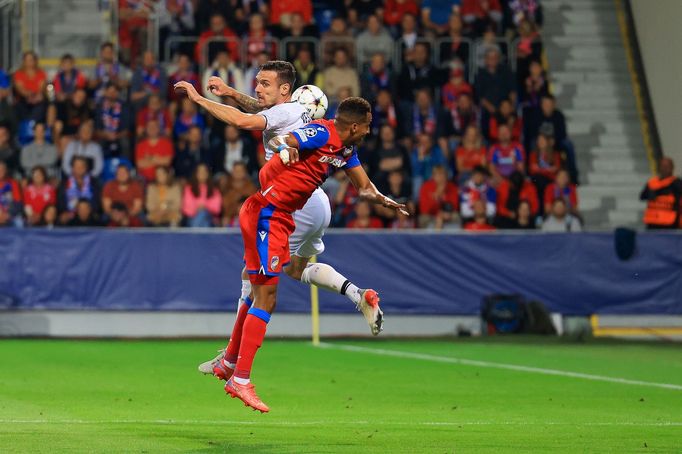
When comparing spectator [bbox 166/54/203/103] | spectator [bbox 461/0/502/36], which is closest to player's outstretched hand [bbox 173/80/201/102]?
spectator [bbox 166/54/203/103]

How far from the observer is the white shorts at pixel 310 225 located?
12.1 m

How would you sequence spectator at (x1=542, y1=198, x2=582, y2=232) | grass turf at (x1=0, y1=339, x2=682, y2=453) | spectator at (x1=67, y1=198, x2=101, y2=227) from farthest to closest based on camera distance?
spectator at (x1=542, y1=198, x2=582, y2=232) → spectator at (x1=67, y1=198, x2=101, y2=227) → grass turf at (x1=0, y1=339, x2=682, y2=453)

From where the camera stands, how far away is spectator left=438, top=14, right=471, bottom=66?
2716 centimetres

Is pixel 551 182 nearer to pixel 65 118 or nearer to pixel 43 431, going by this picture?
pixel 65 118

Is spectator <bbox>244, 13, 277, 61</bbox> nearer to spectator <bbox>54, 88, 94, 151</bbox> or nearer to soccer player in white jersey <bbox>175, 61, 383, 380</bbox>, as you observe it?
spectator <bbox>54, 88, 94, 151</bbox>

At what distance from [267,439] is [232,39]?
16.9m

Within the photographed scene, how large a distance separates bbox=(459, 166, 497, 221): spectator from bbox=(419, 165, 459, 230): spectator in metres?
0.15

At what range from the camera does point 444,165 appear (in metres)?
24.4

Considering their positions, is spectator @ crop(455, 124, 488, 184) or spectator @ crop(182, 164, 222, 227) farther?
spectator @ crop(455, 124, 488, 184)

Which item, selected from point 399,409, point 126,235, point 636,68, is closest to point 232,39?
point 126,235

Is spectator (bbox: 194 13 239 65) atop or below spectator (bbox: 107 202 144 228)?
atop

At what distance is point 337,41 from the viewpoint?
2666 cm

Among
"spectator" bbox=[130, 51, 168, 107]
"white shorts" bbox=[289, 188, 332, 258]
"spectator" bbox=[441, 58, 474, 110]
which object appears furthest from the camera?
"spectator" bbox=[441, 58, 474, 110]

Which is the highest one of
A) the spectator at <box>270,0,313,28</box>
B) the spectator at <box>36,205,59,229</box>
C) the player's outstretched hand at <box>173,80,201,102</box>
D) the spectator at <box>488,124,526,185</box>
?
the spectator at <box>270,0,313,28</box>
